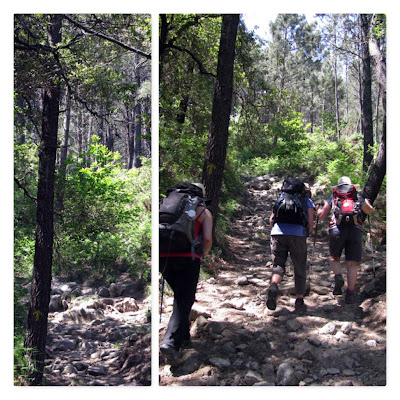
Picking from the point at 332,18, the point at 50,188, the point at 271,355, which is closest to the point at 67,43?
the point at 50,188

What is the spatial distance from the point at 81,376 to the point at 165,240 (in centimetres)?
133

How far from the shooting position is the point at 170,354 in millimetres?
3064

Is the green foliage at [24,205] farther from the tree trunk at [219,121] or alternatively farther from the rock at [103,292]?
the tree trunk at [219,121]

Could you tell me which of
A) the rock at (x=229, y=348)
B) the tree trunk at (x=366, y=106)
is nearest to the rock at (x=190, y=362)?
the rock at (x=229, y=348)

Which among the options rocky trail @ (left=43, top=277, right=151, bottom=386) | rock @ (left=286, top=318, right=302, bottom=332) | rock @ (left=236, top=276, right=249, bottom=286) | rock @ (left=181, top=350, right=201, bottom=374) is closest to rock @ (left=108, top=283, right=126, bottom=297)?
rocky trail @ (left=43, top=277, right=151, bottom=386)

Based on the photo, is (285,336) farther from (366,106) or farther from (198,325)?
(366,106)

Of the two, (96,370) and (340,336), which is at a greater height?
(340,336)

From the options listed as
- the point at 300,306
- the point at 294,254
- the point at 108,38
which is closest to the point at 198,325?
the point at 300,306

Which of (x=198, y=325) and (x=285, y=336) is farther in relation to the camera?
(x=198, y=325)

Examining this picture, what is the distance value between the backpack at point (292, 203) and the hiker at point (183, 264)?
0.82m

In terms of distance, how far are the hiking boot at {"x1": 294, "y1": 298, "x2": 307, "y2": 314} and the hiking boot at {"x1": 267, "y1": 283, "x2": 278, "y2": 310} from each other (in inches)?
10.2

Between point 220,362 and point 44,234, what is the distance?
73.7 inches

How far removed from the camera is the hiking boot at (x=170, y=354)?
9.91 ft

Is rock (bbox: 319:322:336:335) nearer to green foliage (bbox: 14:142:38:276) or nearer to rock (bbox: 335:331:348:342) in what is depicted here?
rock (bbox: 335:331:348:342)
